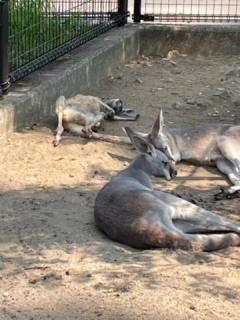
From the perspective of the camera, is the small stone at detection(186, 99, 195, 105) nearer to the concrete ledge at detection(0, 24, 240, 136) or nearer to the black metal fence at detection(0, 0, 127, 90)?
the concrete ledge at detection(0, 24, 240, 136)

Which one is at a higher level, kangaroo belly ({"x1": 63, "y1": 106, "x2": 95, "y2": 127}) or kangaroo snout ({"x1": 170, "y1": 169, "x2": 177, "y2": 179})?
kangaroo belly ({"x1": 63, "y1": 106, "x2": 95, "y2": 127})

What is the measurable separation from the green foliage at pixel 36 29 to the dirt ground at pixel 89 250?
84cm

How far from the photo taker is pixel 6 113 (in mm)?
6406

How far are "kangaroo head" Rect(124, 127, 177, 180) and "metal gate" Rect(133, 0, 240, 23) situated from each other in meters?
4.71

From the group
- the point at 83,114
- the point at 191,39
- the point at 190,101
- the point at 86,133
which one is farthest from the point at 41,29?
the point at 191,39

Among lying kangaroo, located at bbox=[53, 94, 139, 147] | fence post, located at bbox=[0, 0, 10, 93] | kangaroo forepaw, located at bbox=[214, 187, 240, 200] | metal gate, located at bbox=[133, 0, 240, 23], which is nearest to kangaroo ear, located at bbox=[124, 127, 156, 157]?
kangaroo forepaw, located at bbox=[214, 187, 240, 200]

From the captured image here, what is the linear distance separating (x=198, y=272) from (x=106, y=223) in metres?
0.79

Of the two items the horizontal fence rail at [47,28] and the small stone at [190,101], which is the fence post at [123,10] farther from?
the small stone at [190,101]

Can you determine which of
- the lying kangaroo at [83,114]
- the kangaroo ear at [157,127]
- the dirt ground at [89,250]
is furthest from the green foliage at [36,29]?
the kangaroo ear at [157,127]

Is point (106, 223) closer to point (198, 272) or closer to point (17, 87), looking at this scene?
point (198, 272)

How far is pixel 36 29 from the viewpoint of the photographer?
301 inches

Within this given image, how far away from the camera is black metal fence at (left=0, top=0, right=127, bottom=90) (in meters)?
6.63

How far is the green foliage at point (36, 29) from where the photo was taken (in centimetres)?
723

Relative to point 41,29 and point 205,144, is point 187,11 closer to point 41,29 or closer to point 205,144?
point 41,29
